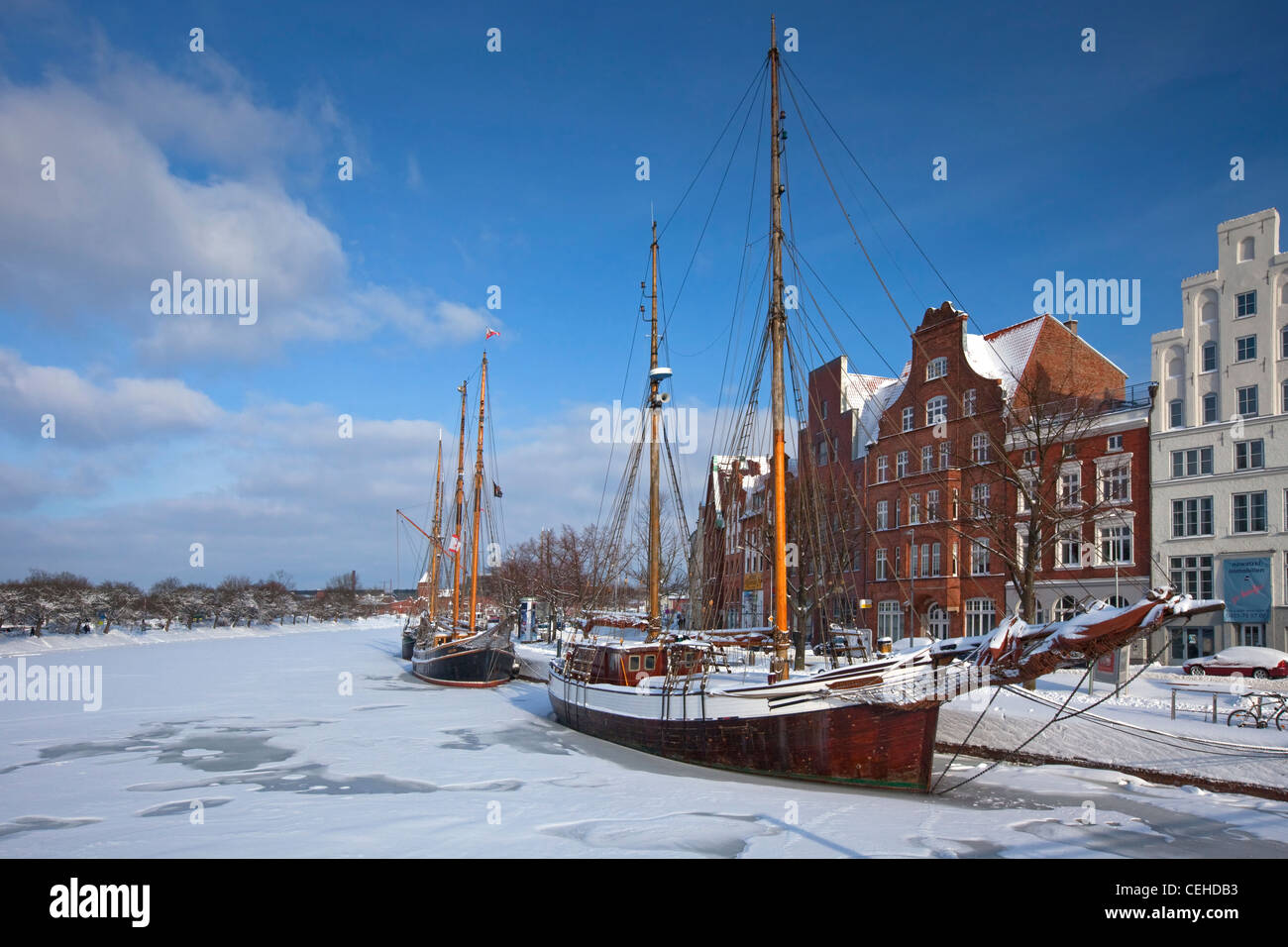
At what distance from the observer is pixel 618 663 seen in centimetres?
2689

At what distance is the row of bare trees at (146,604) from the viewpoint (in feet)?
256

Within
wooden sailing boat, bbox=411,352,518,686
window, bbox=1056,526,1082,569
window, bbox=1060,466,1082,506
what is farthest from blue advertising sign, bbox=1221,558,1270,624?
wooden sailing boat, bbox=411,352,518,686

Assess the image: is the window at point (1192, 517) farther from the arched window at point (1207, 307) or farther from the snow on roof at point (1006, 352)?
the snow on roof at point (1006, 352)

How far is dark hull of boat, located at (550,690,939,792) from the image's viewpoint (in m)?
17.7

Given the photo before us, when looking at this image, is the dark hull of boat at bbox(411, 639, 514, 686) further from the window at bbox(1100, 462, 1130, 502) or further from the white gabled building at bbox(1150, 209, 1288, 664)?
the white gabled building at bbox(1150, 209, 1288, 664)

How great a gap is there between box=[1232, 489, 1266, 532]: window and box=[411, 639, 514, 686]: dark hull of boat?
35669mm

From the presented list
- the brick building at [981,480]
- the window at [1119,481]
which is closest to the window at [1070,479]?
the brick building at [981,480]

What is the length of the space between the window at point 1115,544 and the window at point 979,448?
22.7 ft

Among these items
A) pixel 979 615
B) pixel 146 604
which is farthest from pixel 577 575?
pixel 146 604

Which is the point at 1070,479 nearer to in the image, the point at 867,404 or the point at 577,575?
the point at 867,404

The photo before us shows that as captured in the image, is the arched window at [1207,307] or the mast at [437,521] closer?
the arched window at [1207,307]

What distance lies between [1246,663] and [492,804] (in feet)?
94.6

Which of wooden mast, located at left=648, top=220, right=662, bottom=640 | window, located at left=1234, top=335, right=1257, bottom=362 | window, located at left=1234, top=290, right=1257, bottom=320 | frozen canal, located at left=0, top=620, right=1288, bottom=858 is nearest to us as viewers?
frozen canal, located at left=0, top=620, right=1288, bottom=858
